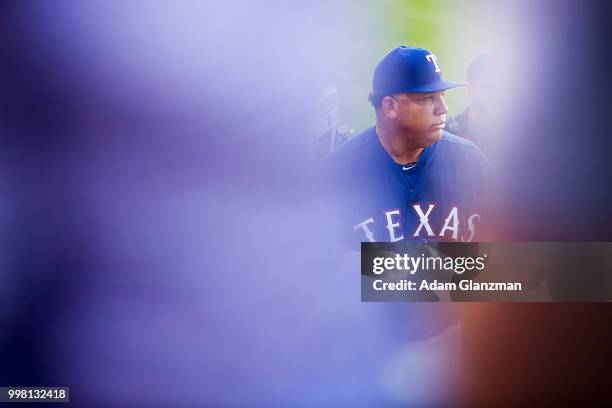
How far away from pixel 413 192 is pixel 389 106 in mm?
297

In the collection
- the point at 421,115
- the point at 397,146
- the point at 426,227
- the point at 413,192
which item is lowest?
the point at 426,227

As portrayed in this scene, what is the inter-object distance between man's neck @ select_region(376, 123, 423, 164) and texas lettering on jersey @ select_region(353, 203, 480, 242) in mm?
162

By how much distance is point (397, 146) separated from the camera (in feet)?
7.06

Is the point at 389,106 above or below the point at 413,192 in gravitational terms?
above

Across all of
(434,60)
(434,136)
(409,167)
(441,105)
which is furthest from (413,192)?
(434,60)

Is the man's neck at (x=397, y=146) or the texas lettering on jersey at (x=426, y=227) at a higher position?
the man's neck at (x=397, y=146)

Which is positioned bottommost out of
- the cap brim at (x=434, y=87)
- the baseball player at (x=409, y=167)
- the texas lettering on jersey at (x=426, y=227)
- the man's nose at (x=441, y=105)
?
the texas lettering on jersey at (x=426, y=227)

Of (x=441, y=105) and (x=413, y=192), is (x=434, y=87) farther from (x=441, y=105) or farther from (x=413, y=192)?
(x=413, y=192)

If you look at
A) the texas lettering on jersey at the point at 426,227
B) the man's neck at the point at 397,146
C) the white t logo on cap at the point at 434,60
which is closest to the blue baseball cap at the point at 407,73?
the white t logo on cap at the point at 434,60

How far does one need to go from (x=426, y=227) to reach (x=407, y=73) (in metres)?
0.51

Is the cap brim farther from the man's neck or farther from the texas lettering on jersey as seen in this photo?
the texas lettering on jersey

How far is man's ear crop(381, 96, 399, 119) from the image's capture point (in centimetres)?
213

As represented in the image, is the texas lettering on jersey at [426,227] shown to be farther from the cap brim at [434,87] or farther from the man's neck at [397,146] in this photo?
the cap brim at [434,87]

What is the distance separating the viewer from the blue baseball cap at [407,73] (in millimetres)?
2125
